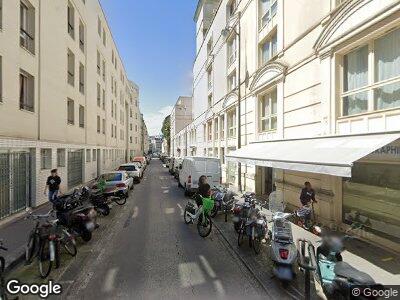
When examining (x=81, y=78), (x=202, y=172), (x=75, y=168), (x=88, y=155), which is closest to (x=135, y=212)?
(x=202, y=172)

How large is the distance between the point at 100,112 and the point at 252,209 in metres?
21.9

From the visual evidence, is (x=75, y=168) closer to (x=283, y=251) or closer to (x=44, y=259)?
(x=44, y=259)

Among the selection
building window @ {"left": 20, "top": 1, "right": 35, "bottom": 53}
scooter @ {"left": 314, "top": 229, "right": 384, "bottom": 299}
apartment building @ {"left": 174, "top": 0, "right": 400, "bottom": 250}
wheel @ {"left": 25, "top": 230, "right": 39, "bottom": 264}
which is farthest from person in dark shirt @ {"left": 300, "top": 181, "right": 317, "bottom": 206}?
building window @ {"left": 20, "top": 1, "right": 35, "bottom": 53}

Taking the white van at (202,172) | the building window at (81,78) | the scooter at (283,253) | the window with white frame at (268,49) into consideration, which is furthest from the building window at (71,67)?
the scooter at (283,253)

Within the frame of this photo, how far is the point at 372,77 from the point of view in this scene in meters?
7.35

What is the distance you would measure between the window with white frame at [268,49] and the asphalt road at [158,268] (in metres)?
9.33

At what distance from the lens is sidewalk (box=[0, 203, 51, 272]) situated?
615cm

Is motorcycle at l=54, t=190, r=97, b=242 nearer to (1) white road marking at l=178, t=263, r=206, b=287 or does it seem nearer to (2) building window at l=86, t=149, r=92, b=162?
(1) white road marking at l=178, t=263, r=206, b=287

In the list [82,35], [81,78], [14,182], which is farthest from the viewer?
[82,35]

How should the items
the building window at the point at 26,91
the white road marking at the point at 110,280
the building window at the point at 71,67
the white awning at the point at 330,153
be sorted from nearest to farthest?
the white road marking at the point at 110,280 → the white awning at the point at 330,153 → the building window at the point at 26,91 → the building window at the point at 71,67

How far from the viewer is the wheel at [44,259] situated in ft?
18.1

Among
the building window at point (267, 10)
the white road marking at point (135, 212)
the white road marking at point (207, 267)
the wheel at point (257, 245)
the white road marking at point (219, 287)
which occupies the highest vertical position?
the building window at point (267, 10)

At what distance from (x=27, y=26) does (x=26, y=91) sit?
2617 mm

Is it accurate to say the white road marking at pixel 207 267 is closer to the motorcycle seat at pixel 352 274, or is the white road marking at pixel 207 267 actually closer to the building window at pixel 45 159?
the motorcycle seat at pixel 352 274
